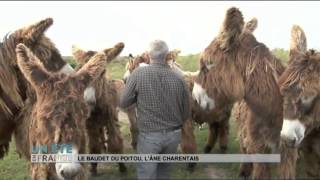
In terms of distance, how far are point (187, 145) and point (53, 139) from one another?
4291 millimetres

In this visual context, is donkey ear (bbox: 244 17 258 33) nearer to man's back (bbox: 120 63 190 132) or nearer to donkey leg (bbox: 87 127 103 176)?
man's back (bbox: 120 63 190 132)

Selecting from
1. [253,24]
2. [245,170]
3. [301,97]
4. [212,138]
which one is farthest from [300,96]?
[212,138]

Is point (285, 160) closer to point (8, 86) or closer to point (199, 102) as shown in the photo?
point (199, 102)

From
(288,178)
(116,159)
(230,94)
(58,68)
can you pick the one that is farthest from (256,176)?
(58,68)

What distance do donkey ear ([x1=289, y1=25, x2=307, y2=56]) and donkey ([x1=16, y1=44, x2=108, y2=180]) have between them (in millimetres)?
2536

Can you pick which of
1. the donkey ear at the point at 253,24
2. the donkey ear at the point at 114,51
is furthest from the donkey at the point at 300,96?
the donkey ear at the point at 114,51

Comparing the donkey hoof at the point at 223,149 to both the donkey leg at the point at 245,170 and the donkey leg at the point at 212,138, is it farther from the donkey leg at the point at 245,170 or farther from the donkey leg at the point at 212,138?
the donkey leg at the point at 245,170

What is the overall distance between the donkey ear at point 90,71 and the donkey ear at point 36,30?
75 centimetres

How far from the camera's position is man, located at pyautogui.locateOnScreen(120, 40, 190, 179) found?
5562 millimetres

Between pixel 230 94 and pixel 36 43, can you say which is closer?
pixel 36 43

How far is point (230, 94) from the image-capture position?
6.52 m

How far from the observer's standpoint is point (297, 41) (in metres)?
6.30

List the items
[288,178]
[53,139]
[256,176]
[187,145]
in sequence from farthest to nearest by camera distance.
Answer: [187,145] < [256,176] < [288,178] < [53,139]

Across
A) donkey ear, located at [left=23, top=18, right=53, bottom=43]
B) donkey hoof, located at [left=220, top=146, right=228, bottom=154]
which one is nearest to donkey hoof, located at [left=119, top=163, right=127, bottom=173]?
donkey hoof, located at [left=220, top=146, right=228, bottom=154]
